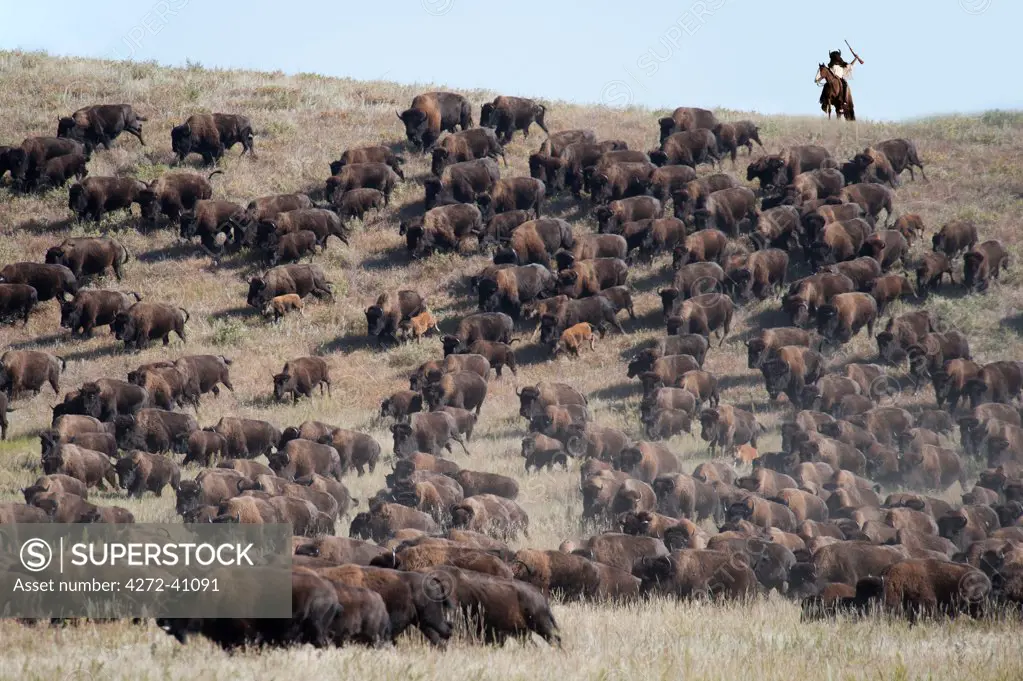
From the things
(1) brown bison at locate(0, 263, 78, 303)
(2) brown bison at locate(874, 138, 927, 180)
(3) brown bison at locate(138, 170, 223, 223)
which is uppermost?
(2) brown bison at locate(874, 138, 927, 180)

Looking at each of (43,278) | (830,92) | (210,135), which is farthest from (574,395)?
(210,135)

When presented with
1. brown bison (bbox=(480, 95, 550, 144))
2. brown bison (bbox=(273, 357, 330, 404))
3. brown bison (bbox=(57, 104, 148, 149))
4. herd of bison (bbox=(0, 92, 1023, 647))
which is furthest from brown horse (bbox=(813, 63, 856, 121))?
brown bison (bbox=(57, 104, 148, 149))

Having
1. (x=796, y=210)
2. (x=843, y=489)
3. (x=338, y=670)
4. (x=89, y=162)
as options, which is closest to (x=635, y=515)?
(x=843, y=489)

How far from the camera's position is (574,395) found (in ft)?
81.3

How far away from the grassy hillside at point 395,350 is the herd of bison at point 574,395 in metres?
0.48

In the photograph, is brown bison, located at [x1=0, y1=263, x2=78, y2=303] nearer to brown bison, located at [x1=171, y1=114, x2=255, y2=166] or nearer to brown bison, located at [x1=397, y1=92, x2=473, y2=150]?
brown bison, located at [x1=171, y1=114, x2=255, y2=166]

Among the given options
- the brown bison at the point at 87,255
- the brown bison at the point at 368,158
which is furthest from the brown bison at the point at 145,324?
the brown bison at the point at 368,158

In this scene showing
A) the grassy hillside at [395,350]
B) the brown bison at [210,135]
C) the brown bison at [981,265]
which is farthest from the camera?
the brown bison at [210,135]

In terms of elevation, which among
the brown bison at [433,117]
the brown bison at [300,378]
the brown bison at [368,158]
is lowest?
the brown bison at [300,378]

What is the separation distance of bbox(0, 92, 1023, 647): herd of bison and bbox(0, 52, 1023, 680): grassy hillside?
0.48 m

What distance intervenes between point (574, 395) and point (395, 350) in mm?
4914

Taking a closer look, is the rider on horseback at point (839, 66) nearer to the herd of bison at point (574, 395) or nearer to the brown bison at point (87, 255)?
the herd of bison at point (574, 395)

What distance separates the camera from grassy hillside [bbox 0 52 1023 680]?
957cm

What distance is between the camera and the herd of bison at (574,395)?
13461mm
